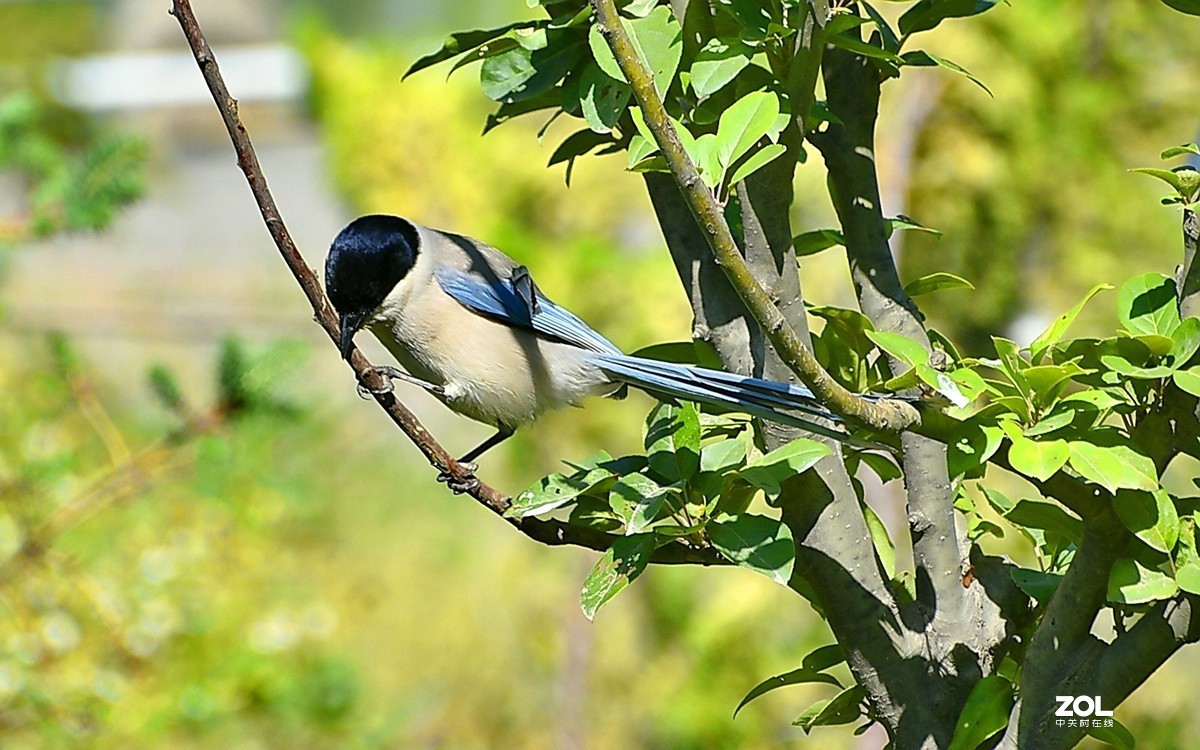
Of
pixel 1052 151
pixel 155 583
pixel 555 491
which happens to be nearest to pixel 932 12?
pixel 555 491

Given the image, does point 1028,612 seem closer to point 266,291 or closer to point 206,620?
point 206,620

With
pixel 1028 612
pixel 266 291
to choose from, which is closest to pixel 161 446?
pixel 1028 612

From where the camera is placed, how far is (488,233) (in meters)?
4.16

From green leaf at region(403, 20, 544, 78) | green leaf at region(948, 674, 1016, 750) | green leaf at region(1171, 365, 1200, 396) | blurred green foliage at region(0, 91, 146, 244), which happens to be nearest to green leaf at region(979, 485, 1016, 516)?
green leaf at region(948, 674, 1016, 750)

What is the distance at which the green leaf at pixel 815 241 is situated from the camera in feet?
3.37

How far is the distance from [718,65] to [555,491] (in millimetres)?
Answer: 320

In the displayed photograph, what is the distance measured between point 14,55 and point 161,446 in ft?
33.6

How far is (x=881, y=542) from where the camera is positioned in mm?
1051

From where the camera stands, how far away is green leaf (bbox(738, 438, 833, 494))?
32.9 inches

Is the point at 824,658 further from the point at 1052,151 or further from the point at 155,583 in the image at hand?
the point at 1052,151

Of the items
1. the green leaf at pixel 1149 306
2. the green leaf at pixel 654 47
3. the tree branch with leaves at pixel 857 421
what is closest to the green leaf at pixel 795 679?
the tree branch with leaves at pixel 857 421

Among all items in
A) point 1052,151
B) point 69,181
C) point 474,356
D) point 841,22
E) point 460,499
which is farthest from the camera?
point 460,499

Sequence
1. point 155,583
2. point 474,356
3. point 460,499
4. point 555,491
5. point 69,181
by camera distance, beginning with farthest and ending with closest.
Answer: point 460,499 → point 155,583 → point 69,181 → point 474,356 → point 555,491

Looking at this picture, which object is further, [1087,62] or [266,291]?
[266,291]
